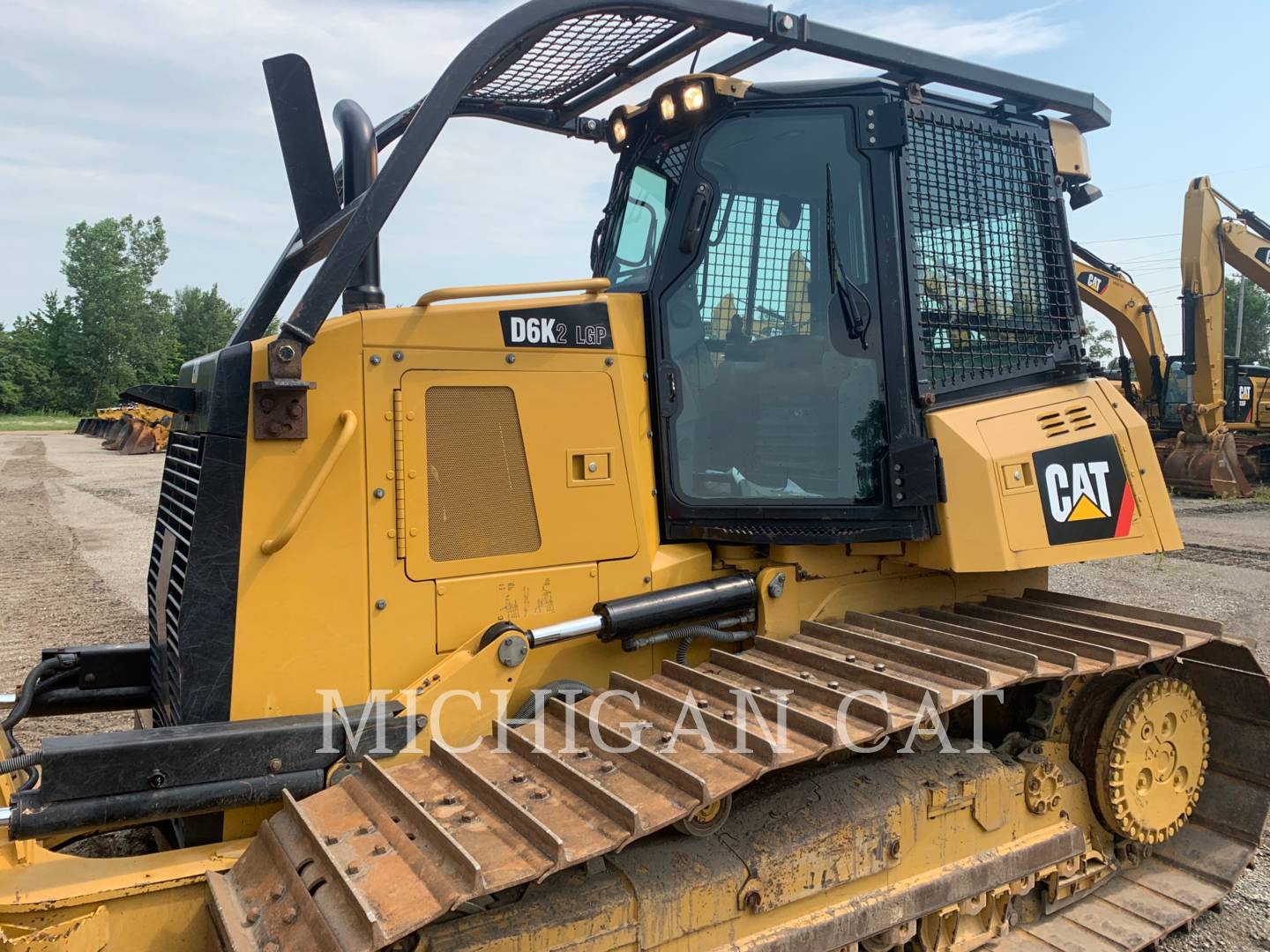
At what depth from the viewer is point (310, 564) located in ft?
9.14

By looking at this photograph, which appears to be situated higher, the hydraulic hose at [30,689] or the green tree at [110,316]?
the green tree at [110,316]

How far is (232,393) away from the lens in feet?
8.85

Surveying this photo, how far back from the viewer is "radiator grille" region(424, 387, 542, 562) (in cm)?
296

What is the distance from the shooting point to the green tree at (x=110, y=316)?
6178cm

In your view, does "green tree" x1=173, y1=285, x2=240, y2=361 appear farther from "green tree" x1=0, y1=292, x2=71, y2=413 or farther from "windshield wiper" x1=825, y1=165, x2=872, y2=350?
"windshield wiper" x1=825, y1=165, x2=872, y2=350

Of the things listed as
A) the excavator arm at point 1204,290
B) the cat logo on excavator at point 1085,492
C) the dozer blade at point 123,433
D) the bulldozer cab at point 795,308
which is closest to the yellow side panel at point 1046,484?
the cat logo on excavator at point 1085,492

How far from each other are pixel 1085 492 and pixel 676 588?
1570 mm

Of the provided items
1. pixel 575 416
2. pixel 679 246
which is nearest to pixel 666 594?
pixel 575 416

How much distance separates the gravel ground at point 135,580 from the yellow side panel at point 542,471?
2600 mm

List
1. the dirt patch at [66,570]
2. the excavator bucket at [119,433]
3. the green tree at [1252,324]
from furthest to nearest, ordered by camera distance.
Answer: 1. the green tree at [1252,324]
2. the excavator bucket at [119,433]
3. the dirt patch at [66,570]

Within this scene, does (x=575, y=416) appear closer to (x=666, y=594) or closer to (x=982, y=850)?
(x=666, y=594)

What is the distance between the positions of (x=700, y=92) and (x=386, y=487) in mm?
1655

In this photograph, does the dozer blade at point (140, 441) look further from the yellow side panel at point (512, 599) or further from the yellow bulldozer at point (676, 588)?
the yellow side panel at point (512, 599)

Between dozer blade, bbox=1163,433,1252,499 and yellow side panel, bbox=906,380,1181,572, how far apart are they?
1462 centimetres
